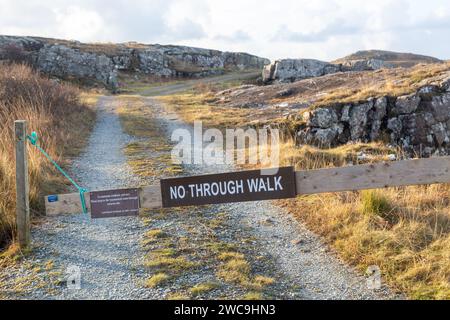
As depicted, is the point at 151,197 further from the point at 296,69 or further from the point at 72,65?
the point at 72,65

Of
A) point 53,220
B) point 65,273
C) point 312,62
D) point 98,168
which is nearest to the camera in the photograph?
point 65,273

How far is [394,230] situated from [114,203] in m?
3.15

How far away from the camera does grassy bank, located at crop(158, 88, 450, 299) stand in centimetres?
408

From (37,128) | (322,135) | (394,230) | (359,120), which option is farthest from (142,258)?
(359,120)

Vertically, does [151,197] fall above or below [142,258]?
above

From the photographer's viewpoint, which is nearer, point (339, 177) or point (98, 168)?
point (339, 177)

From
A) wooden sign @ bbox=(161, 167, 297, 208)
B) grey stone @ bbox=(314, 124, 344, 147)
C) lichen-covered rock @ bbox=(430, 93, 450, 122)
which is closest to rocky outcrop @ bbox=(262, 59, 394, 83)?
lichen-covered rock @ bbox=(430, 93, 450, 122)

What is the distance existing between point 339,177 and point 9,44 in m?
36.4

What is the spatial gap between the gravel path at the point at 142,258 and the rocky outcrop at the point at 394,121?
26.7 ft

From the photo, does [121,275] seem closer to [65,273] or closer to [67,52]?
[65,273]

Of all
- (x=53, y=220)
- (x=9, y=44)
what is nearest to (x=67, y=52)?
(x=9, y=44)

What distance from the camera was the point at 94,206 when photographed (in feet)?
14.6

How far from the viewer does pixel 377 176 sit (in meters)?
4.07

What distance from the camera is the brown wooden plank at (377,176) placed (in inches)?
156
